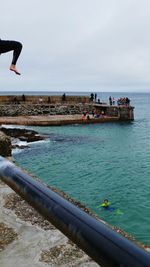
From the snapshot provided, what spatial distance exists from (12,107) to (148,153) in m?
31.0

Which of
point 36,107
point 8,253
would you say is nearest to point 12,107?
point 36,107

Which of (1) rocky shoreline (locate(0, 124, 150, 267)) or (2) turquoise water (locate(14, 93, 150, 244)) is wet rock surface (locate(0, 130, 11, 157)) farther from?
(2) turquoise water (locate(14, 93, 150, 244))

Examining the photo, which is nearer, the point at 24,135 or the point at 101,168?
the point at 101,168

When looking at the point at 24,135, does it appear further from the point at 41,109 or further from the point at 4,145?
the point at 4,145

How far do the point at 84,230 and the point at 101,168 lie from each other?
1977cm

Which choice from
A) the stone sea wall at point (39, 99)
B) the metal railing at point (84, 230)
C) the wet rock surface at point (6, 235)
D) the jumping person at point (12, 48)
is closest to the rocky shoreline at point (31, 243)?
the wet rock surface at point (6, 235)

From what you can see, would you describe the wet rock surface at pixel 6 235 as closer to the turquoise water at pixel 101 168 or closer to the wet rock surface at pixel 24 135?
the turquoise water at pixel 101 168

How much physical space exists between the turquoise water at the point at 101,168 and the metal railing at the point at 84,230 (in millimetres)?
9932

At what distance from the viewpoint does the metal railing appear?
0.69 meters

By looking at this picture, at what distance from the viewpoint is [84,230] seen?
0.81m

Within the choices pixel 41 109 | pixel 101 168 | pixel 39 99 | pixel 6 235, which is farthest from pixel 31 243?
pixel 39 99

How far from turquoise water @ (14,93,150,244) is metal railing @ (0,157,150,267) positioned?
993cm

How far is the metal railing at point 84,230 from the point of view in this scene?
0.69 metres

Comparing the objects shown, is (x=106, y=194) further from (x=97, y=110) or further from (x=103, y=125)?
(x=97, y=110)
